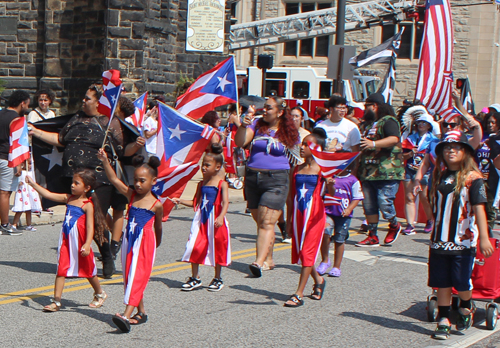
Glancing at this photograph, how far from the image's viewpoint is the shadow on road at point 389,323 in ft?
19.0

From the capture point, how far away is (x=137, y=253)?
18.2ft

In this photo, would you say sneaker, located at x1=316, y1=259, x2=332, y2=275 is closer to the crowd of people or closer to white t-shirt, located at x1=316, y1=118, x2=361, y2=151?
the crowd of people

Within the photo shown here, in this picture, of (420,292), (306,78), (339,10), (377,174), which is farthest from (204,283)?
(306,78)

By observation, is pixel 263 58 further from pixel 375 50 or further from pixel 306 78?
pixel 306 78

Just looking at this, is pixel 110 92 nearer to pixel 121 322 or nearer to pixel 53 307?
pixel 53 307

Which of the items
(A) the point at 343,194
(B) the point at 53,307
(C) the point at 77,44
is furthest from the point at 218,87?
(C) the point at 77,44

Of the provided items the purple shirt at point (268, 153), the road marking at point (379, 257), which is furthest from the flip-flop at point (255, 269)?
the road marking at point (379, 257)

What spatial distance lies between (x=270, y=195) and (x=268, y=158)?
380 millimetres

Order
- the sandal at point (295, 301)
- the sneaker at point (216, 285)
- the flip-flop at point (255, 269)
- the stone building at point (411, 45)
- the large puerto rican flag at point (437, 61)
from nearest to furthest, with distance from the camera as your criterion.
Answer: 1. the sandal at point (295, 301)
2. the sneaker at point (216, 285)
3. the flip-flop at point (255, 269)
4. the large puerto rican flag at point (437, 61)
5. the stone building at point (411, 45)

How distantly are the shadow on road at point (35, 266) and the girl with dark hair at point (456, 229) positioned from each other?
3.98m

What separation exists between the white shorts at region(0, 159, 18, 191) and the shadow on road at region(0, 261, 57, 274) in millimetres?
2101

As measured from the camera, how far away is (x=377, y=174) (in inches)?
364

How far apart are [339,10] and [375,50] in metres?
1.44

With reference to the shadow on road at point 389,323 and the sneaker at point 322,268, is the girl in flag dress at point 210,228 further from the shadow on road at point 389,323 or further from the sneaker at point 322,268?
the shadow on road at point 389,323
